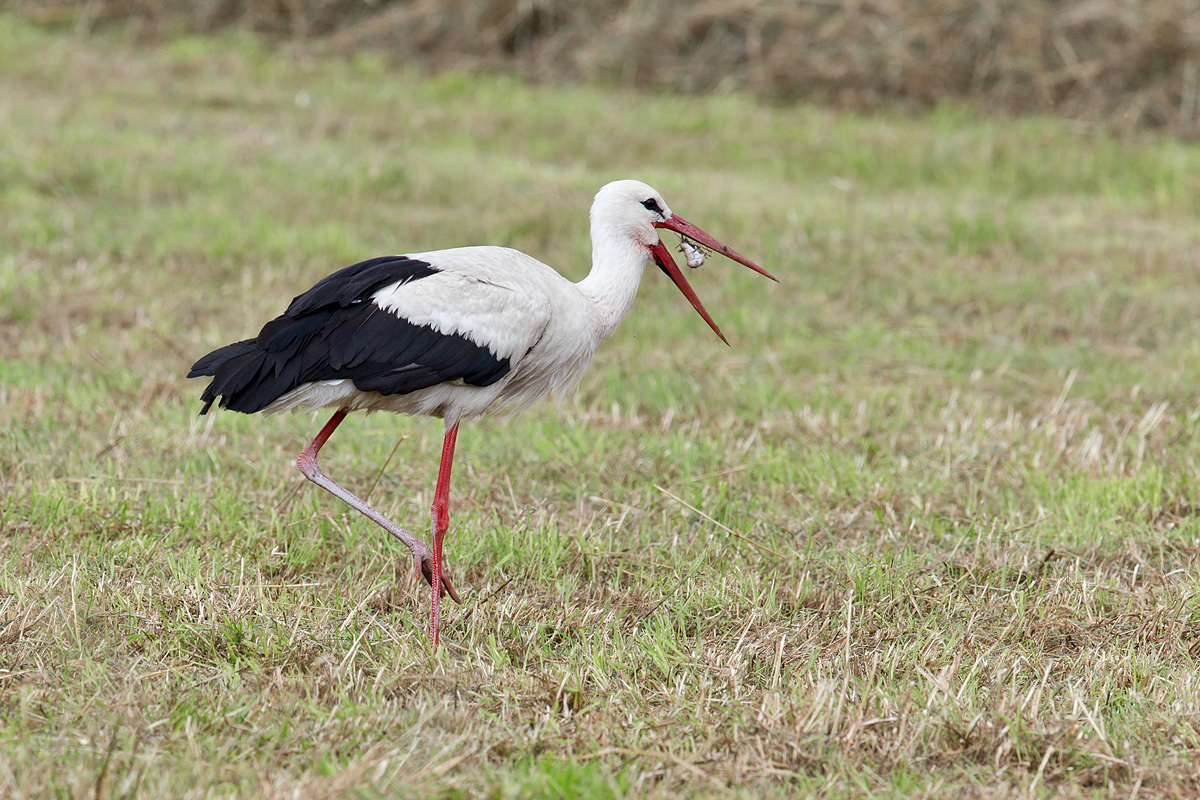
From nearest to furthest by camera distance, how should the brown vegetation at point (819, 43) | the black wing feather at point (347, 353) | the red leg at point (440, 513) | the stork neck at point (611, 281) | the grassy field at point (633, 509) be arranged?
the grassy field at point (633, 509), the red leg at point (440, 513), the black wing feather at point (347, 353), the stork neck at point (611, 281), the brown vegetation at point (819, 43)

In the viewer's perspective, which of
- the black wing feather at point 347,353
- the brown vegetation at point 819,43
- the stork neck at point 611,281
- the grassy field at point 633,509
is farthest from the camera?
the brown vegetation at point 819,43

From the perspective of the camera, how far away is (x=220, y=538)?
428 cm

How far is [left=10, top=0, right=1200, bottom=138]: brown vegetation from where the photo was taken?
11797mm

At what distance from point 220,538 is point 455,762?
1727mm

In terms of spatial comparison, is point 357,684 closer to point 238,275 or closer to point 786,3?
point 238,275

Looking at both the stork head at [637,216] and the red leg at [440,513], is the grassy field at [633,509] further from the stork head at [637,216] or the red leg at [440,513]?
the stork head at [637,216]

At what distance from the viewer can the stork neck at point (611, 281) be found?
13.9 ft

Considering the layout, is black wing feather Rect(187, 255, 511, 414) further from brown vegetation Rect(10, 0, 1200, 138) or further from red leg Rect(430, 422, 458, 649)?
brown vegetation Rect(10, 0, 1200, 138)

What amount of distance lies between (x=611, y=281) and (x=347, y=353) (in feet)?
2.97

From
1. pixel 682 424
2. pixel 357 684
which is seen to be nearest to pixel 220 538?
pixel 357 684

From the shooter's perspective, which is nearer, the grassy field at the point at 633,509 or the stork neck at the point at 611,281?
the grassy field at the point at 633,509

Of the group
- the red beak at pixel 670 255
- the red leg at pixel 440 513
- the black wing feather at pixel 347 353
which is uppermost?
the red beak at pixel 670 255

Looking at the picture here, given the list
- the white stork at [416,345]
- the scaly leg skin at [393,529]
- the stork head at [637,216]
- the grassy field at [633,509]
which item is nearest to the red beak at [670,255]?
the stork head at [637,216]

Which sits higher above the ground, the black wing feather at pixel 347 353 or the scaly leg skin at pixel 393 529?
the black wing feather at pixel 347 353
